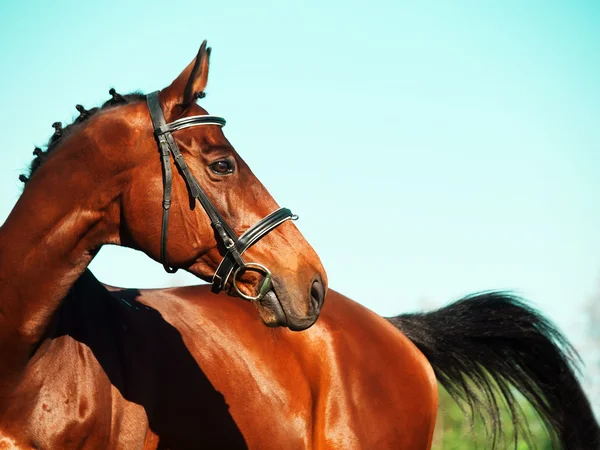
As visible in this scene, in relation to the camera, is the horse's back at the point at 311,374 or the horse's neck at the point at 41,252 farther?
the horse's back at the point at 311,374

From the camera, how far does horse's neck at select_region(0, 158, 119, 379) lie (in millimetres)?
3932

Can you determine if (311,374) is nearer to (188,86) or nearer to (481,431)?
(481,431)

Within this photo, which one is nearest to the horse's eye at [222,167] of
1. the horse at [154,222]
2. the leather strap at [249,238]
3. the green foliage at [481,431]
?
the horse at [154,222]

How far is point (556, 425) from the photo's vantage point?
638 cm

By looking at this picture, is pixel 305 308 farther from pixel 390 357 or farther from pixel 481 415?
pixel 481 415

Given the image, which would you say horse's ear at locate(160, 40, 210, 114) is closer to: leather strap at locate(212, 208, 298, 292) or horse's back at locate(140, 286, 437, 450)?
leather strap at locate(212, 208, 298, 292)

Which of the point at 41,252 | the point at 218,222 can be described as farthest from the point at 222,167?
the point at 41,252

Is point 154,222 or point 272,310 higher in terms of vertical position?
point 154,222

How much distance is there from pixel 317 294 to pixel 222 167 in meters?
0.83

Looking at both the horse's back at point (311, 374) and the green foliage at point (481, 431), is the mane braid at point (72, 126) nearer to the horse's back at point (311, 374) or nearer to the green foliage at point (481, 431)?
the horse's back at point (311, 374)

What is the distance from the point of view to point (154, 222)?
4.02m

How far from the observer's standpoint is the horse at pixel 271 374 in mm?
4102

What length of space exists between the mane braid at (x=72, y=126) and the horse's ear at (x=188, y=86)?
21 centimetres

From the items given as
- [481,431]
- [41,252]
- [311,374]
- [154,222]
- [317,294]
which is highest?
[41,252]
